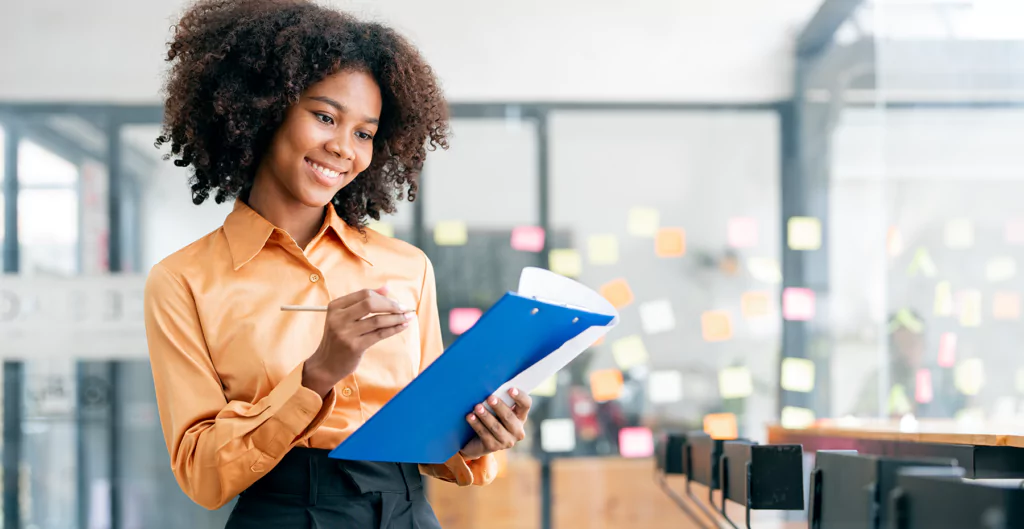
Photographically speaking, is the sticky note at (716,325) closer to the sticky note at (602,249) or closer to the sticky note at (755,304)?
the sticky note at (755,304)

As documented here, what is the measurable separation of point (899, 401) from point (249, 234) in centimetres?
329

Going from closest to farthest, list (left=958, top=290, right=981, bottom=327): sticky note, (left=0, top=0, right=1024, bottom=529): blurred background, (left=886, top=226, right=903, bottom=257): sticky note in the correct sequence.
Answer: (left=958, top=290, right=981, bottom=327): sticky note → (left=886, top=226, right=903, bottom=257): sticky note → (left=0, top=0, right=1024, bottom=529): blurred background

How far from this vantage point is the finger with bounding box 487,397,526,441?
4.30 ft

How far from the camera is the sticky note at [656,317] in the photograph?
4.24 meters

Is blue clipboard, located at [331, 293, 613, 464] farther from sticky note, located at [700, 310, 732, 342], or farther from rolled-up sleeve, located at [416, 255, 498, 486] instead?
sticky note, located at [700, 310, 732, 342]

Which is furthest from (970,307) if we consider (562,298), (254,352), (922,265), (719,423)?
(254,352)

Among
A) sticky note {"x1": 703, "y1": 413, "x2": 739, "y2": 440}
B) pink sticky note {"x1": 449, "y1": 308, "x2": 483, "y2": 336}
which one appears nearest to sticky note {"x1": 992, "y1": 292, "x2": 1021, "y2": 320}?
sticky note {"x1": 703, "y1": 413, "x2": 739, "y2": 440}

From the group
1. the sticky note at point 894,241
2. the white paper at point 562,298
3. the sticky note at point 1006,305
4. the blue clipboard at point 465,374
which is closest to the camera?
the blue clipboard at point 465,374

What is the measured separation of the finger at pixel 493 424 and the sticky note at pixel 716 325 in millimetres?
3050

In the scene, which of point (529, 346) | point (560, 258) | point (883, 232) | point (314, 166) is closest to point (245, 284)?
point (314, 166)

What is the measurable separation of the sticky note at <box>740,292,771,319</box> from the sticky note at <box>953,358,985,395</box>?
2.87 ft

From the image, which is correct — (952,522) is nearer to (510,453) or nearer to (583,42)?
(510,453)

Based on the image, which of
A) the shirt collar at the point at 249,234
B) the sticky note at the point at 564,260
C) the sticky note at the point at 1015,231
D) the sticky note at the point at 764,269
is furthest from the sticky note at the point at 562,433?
the shirt collar at the point at 249,234

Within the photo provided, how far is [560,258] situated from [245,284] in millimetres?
2923
